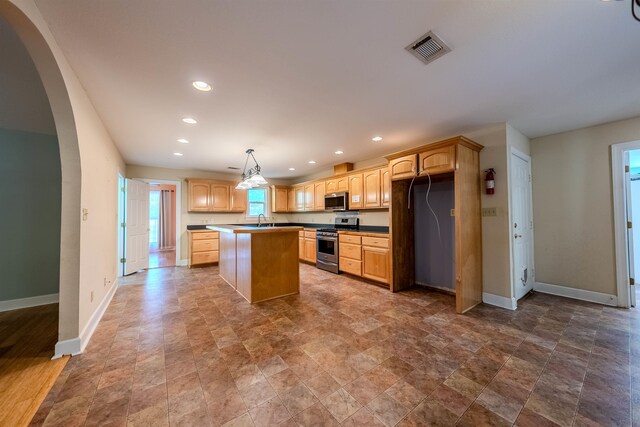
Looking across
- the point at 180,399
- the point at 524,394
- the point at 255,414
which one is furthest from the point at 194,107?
the point at 524,394

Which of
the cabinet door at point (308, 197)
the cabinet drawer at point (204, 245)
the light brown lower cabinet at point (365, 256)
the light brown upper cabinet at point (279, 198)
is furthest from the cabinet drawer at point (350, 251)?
the cabinet drawer at point (204, 245)

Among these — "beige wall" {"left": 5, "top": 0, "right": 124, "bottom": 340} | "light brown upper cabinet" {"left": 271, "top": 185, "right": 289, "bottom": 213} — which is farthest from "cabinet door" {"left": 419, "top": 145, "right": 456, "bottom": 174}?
"light brown upper cabinet" {"left": 271, "top": 185, "right": 289, "bottom": 213}

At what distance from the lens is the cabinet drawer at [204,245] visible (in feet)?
19.0

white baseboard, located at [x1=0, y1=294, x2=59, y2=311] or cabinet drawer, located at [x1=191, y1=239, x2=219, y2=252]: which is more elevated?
cabinet drawer, located at [x1=191, y1=239, x2=219, y2=252]

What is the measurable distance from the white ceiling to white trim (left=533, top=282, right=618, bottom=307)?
234 centimetres

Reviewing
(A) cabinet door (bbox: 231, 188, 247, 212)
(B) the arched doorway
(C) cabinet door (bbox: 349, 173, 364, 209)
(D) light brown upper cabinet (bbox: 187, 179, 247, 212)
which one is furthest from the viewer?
(A) cabinet door (bbox: 231, 188, 247, 212)

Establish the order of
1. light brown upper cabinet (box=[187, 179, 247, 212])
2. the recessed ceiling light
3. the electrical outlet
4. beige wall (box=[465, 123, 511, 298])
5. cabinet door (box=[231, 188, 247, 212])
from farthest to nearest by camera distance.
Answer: cabinet door (box=[231, 188, 247, 212]), light brown upper cabinet (box=[187, 179, 247, 212]), the electrical outlet, beige wall (box=[465, 123, 511, 298]), the recessed ceiling light

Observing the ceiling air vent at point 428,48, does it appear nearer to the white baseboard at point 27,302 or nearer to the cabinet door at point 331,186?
the cabinet door at point 331,186

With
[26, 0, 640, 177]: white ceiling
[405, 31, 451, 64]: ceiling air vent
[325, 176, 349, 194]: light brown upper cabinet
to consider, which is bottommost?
[325, 176, 349, 194]: light brown upper cabinet

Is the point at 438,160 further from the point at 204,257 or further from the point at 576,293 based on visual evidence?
the point at 204,257

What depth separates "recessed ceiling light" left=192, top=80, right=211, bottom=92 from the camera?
2.22 meters

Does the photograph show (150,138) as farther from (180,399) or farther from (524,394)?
(524,394)

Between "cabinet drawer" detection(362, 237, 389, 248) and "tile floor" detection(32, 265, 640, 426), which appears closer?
"tile floor" detection(32, 265, 640, 426)

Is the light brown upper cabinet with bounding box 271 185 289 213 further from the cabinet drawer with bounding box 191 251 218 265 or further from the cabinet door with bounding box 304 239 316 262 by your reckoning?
the cabinet drawer with bounding box 191 251 218 265
